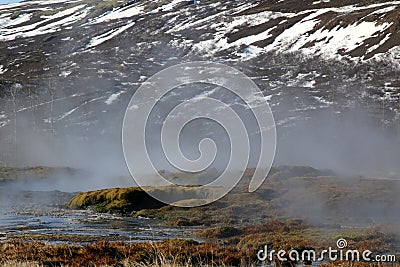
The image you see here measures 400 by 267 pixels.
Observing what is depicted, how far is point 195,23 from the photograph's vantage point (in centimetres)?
17038

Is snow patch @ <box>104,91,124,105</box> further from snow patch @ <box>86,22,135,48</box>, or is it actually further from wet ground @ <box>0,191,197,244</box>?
wet ground @ <box>0,191,197,244</box>

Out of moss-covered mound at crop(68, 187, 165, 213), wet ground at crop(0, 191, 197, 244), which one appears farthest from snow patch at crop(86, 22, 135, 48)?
wet ground at crop(0, 191, 197, 244)

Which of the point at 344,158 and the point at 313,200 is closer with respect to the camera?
the point at 313,200

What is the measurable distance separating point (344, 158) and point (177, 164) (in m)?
20.8

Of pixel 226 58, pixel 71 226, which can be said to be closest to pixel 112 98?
pixel 226 58

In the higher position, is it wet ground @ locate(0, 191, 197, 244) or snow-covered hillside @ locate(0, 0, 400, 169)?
wet ground @ locate(0, 191, 197, 244)

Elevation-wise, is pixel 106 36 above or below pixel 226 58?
above

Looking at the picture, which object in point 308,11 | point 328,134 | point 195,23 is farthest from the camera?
point 195,23

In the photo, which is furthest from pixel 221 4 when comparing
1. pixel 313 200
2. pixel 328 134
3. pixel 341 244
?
pixel 341 244

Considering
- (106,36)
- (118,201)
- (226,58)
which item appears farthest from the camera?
(106,36)

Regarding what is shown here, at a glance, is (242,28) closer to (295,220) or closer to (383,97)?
(383,97)

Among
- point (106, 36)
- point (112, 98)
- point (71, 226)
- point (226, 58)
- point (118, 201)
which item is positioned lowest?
point (226, 58)

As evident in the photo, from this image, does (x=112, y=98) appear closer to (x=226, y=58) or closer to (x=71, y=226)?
(x=226, y=58)

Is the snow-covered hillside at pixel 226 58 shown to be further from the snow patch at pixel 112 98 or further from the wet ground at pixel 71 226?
the wet ground at pixel 71 226
